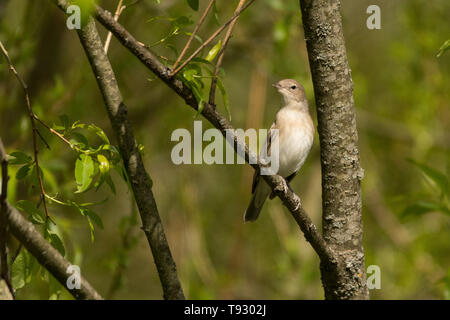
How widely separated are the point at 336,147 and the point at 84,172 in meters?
1.20

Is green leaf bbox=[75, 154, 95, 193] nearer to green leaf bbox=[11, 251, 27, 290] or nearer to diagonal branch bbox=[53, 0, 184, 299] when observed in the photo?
diagonal branch bbox=[53, 0, 184, 299]

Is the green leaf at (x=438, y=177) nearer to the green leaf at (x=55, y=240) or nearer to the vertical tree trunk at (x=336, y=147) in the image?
the vertical tree trunk at (x=336, y=147)

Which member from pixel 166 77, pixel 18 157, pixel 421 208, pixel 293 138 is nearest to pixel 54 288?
pixel 18 157

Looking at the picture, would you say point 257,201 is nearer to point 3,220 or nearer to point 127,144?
point 127,144

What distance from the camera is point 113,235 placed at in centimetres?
722

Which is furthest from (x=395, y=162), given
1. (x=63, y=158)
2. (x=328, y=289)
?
(x=328, y=289)

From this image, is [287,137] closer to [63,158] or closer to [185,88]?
[63,158]

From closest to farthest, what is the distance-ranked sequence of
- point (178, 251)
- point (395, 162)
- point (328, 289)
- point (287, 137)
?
point (328, 289)
point (287, 137)
point (178, 251)
point (395, 162)

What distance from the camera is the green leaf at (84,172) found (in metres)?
2.19

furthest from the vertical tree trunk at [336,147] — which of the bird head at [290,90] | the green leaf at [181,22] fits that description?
the bird head at [290,90]

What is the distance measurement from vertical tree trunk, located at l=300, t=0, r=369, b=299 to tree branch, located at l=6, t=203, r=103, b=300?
1211 mm

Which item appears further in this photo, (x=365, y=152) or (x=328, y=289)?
(x=365, y=152)

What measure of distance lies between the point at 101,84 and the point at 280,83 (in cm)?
308

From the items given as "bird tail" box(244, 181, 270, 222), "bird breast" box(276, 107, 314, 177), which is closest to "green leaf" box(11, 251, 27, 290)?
"bird breast" box(276, 107, 314, 177)
